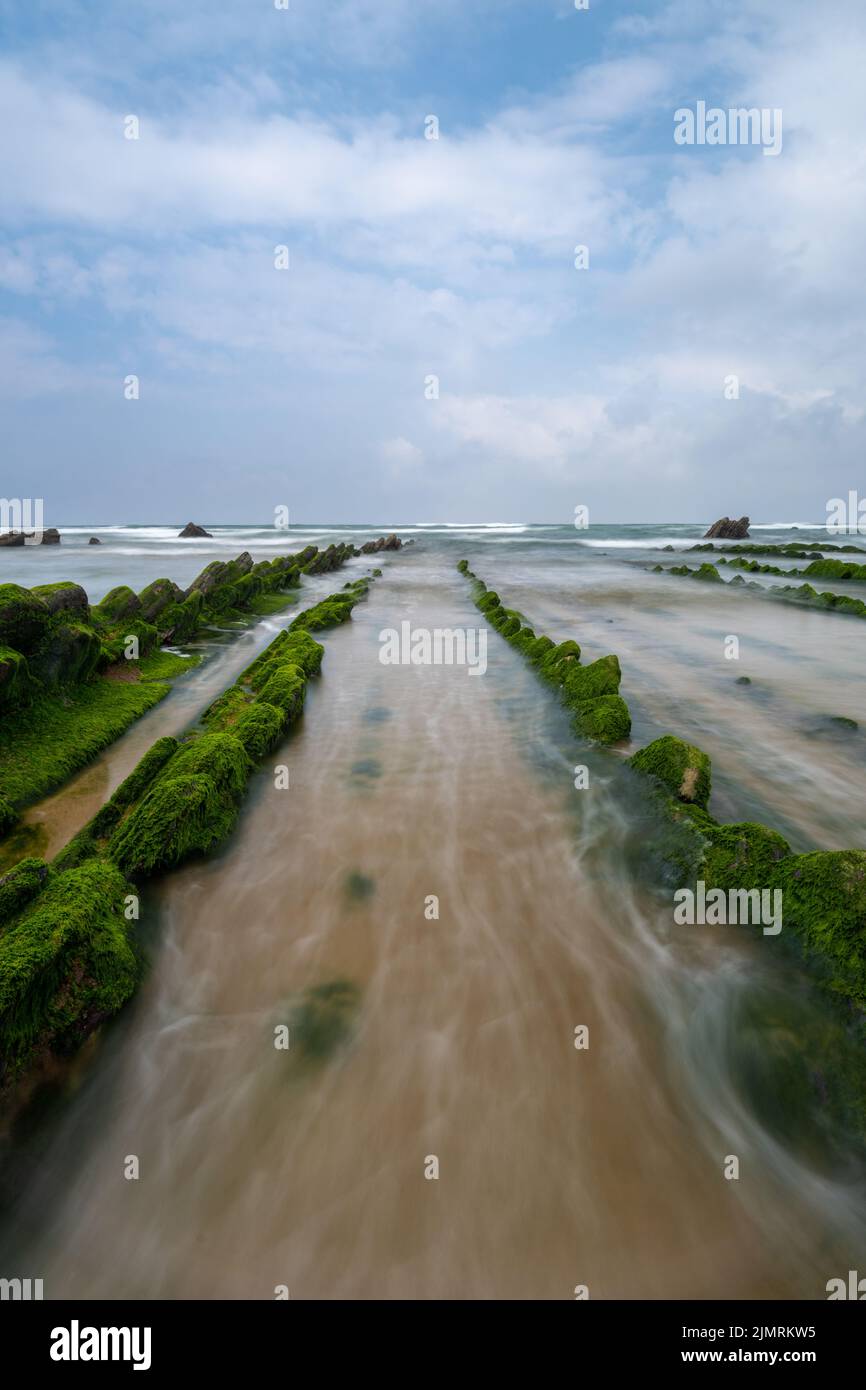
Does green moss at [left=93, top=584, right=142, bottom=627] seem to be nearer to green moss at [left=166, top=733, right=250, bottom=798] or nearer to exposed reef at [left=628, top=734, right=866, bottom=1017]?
green moss at [left=166, top=733, right=250, bottom=798]

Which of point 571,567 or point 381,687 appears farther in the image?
point 571,567

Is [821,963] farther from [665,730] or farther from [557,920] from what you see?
[665,730]

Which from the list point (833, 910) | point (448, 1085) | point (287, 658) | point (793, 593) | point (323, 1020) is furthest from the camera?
point (793, 593)

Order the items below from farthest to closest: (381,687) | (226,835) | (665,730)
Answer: (381,687) → (665,730) → (226,835)

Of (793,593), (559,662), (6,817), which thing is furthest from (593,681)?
(793,593)

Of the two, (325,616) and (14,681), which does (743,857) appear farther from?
(325,616)
